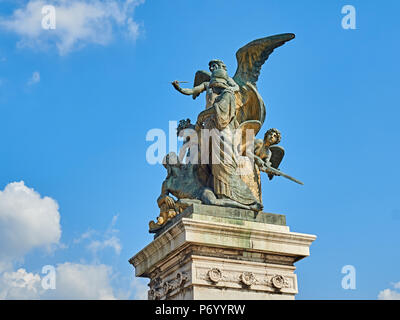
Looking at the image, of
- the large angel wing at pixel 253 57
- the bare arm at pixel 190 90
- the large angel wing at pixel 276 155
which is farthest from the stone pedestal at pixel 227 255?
the large angel wing at pixel 253 57

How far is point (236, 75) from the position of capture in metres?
12.9

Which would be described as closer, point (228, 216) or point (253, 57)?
point (228, 216)

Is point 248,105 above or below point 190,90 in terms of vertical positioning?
below

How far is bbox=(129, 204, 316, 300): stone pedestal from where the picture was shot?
391 inches

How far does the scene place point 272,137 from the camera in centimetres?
1239

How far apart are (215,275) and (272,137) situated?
366 cm

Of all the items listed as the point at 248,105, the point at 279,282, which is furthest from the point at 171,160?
the point at 279,282

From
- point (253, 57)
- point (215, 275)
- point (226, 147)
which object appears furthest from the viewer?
point (253, 57)

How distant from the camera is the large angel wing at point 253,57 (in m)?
12.8

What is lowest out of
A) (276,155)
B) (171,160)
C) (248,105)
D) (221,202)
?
(221,202)

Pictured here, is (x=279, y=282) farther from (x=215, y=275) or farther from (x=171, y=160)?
(x=171, y=160)

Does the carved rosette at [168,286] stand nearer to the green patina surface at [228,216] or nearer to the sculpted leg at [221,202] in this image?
the green patina surface at [228,216]
